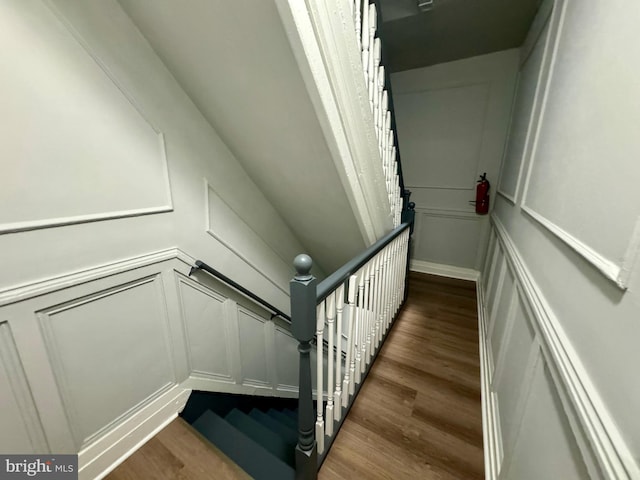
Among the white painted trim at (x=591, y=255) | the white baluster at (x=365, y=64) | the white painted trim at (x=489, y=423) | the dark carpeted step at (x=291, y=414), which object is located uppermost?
the white baluster at (x=365, y=64)

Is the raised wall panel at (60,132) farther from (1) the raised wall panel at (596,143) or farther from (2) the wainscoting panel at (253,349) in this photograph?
(1) the raised wall panel at (596,143)

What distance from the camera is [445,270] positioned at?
11.1ft

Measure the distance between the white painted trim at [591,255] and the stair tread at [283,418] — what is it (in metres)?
2.09

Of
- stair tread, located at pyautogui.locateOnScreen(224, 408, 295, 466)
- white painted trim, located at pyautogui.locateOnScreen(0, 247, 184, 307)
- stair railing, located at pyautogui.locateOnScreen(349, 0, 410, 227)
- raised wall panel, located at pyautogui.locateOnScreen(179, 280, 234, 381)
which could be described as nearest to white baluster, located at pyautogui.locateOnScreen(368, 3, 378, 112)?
stair railing, located at pyautogui.locateOnScreen(349, 0, 410, 227)

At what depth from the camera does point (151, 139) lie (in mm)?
1185

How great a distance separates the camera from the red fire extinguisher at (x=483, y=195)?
2.91 metres

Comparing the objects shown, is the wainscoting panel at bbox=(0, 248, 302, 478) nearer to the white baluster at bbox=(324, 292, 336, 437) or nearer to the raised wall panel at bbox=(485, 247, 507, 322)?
the white baluster at bbox=(324, 292, 336, 437)

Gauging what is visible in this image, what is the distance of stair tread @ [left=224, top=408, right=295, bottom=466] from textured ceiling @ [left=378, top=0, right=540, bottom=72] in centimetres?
273

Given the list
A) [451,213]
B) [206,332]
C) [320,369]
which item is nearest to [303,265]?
[320,369]

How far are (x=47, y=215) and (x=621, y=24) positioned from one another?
6.16 feet

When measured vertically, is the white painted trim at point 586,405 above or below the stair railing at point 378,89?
below

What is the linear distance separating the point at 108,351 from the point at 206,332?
0.50 metres

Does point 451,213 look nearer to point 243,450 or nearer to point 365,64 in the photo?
point 365,64

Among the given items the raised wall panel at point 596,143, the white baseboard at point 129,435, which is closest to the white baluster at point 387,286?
the raised wall panel at point 596,143
